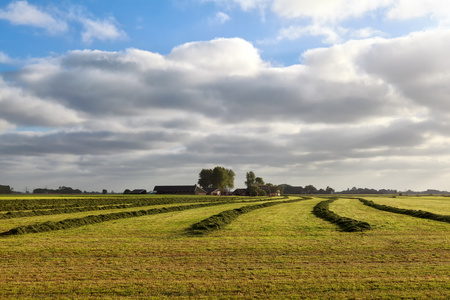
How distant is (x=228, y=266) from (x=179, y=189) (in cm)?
16803

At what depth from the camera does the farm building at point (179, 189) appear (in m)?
176

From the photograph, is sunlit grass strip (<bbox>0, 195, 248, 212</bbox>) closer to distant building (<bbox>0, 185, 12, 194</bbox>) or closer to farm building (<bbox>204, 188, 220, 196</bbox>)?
farm building (<bbox>204, 188, 220, 196</bbox>)

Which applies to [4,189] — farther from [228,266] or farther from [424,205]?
[228,266]

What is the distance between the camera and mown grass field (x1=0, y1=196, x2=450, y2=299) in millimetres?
11266

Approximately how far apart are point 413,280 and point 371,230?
555 inches

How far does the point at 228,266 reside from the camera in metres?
14.5

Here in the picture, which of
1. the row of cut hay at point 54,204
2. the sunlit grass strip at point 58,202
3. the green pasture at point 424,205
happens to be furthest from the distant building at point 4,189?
the green pasture at point 424,205

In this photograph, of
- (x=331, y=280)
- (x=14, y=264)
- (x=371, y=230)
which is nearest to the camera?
(x=331, y=280)

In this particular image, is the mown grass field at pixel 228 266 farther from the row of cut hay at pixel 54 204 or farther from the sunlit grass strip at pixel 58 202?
the sunlit grass strip at pixel 58 202

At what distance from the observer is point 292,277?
504 inches

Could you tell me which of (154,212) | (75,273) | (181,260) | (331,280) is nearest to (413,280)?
(331,280)

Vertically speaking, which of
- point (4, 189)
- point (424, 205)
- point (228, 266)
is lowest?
point (424, 205)

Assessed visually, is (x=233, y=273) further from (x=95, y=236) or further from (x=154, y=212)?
(x=154, y=212)

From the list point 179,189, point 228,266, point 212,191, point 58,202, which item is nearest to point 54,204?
point 58,202
